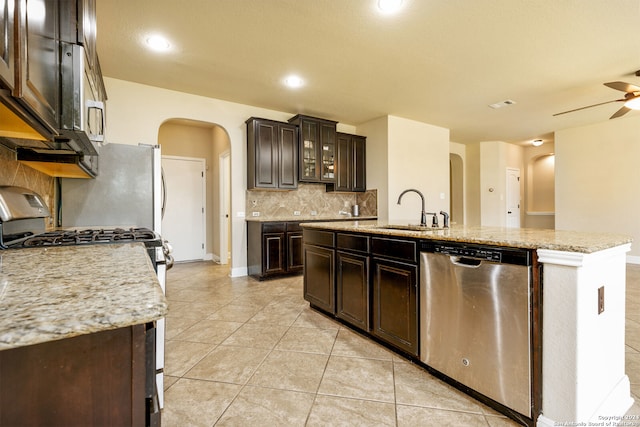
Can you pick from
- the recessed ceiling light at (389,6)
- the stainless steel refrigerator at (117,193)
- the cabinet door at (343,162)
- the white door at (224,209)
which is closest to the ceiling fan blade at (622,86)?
the recessed ceiling light at (389,6)

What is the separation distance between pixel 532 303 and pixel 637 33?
3202mm

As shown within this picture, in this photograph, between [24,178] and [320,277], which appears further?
[320,277]

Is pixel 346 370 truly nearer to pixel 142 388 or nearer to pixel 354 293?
pixel 354 293

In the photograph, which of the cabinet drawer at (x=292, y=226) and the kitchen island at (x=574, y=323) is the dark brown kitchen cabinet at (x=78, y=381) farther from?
the cabinet drawer at (x=292, y=226)

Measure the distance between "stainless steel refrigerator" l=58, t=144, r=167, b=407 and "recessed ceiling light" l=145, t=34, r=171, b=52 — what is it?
1.05m

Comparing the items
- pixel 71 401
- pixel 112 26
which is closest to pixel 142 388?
pixel 71 401

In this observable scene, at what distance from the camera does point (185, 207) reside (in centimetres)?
569

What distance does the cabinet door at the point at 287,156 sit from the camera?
4574mm

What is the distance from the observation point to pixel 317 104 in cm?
459

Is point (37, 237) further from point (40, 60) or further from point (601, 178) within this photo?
point (601, 178)

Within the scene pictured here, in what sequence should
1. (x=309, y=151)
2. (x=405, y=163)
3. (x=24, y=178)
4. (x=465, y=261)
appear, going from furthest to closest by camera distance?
(x=405, y=163), (x=309, y=151), (x=24, y=178), (x=465, y=261)

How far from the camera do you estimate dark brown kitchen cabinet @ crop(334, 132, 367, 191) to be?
17.3ft

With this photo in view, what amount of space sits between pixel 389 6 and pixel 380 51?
693 mm

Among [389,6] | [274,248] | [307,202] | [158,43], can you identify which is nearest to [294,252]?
[274,248]
